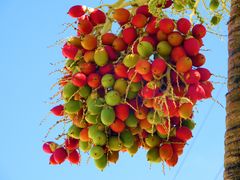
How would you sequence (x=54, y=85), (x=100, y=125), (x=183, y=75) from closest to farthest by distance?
(x=183, y=75)
(x=100, y=125)
(x=54, y=85)

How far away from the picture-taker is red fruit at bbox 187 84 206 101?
2596mm

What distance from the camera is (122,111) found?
271 cm

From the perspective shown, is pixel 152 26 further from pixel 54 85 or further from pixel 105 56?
pixel 54 85

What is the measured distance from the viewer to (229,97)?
272 cm

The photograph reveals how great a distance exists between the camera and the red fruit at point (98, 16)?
122 inches

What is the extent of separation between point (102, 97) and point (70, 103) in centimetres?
18

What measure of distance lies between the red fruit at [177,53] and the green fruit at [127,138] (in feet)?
1.56

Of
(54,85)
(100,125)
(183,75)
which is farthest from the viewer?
(54,85)

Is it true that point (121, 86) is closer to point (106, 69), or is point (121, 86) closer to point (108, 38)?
point (106, 69)

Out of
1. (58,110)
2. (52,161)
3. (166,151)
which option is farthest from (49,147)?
(166,151)

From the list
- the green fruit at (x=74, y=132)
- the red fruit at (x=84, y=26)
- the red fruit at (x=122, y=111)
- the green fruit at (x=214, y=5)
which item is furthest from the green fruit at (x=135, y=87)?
the green fruit at (x=214, y=5)

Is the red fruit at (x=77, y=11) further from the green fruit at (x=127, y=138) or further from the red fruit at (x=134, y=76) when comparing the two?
the green fruit at (x=127, y=138)

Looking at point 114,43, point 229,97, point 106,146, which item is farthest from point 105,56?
point 229,97

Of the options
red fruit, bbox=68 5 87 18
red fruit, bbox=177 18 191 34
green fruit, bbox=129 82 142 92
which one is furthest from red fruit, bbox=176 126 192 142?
red fruit, bbox=68 5 87 18
